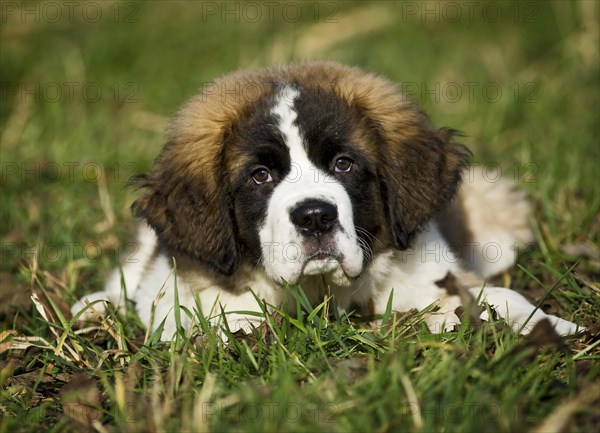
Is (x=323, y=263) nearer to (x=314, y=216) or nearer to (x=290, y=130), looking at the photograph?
(x=314, y=216)

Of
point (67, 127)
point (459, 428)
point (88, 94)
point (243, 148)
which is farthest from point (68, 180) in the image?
point (459, 428)

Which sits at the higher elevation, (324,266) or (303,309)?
(324,266)

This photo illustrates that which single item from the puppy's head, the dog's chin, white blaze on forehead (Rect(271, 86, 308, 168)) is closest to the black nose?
the puppy's head

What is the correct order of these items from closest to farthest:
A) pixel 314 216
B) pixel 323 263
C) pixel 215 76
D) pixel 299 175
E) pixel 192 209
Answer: pixel 314 216
pixel 323 263
pixel 299 175
pixel 192 209
pixel 215 76

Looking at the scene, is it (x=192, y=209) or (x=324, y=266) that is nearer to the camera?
(x=324, y=266)

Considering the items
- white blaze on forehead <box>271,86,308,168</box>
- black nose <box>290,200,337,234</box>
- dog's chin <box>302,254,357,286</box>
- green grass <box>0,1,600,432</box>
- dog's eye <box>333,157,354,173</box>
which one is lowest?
green grass <box>0,1,600,432</box>

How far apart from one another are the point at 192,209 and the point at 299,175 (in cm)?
52

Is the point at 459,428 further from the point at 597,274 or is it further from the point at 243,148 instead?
the point at 597,274

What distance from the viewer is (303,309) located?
3.82 metres

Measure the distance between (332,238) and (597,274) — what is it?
1695 millimetres

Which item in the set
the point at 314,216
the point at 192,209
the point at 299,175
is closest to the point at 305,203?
the point at 314,216

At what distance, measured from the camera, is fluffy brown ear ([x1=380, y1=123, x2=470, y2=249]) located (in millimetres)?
3703

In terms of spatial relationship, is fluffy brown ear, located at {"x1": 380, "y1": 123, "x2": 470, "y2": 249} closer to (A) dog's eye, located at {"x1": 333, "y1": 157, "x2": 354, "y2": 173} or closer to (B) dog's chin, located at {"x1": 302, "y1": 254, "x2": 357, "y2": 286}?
(A) dog's eye, located at {"x1": 333, "y1": 157, "x2": 354, "y2": 173}

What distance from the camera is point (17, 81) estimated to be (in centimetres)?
748
